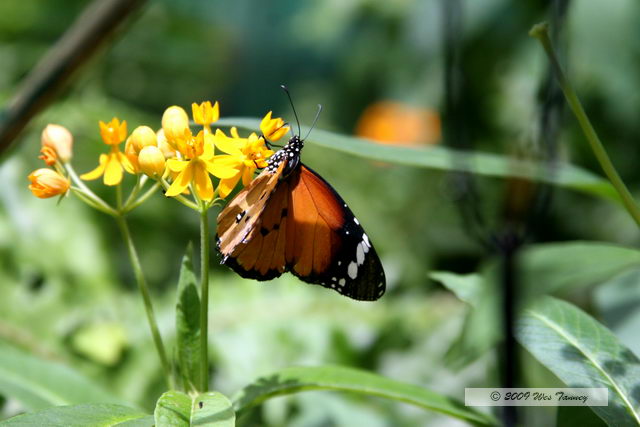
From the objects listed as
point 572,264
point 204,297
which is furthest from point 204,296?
point 572,264

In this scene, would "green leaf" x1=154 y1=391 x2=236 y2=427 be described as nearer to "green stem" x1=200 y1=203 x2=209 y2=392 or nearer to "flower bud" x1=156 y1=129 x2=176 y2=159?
"green stem" x1=200 y1=203 x2=209 y2=392

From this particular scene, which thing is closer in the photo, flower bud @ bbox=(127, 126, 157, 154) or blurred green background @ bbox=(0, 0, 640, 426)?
flower bud @ bbox=(127, 126, 157, 154)

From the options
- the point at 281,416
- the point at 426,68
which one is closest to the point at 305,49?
the point at 426,68

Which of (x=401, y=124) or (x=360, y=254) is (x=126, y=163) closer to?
(x=360, y=254)

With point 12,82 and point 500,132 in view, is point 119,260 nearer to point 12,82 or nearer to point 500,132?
point 12,82

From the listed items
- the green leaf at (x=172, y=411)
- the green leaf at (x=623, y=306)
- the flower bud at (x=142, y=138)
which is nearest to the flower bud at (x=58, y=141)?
the flower bud at (x=142, y=138)

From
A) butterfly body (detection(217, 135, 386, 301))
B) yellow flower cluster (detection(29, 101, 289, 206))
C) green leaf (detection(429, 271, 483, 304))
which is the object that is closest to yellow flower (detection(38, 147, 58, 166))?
yellow flower cluster (detection(29, 101, 289, 206))

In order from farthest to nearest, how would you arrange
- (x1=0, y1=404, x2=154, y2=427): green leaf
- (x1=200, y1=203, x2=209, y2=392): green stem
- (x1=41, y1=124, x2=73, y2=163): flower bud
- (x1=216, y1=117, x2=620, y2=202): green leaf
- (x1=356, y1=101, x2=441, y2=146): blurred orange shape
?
(x1=356, y1=101, x2=441, y2=146): blurred orange shape → (x1=216, y1=117, x2=620, y2=202): green leaf → (x1=41, y1=124, x2=73, y2=163): flower bud → (x1=200, y1=203, x2=209, y2=392): green stem → (x1=0, y1=404, x2=154, y2=427): green leaf
